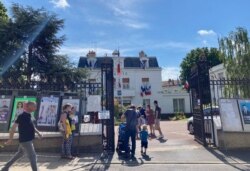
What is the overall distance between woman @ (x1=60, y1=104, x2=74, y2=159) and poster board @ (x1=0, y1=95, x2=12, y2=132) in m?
2.48

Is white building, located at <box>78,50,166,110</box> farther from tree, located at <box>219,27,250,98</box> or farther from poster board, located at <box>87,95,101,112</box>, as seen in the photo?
poster board, located at <box>87,95,101,112</box>

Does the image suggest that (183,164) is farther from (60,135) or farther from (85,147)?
(60,135)

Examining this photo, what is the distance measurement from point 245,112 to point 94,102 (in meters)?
5.63

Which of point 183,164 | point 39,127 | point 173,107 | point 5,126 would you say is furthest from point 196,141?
point 173,107

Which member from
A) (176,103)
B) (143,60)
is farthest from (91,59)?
(176,103)

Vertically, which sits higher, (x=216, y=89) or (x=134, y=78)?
(x=134, y=78)

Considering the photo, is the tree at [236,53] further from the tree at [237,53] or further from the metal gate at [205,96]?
the metal gate at [205,96]

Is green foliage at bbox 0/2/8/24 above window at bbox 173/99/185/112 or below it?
above

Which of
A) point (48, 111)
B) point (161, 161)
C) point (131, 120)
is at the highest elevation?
point (48, 111)

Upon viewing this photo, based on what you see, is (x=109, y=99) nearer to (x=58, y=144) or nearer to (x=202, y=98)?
(x=58, y=144)

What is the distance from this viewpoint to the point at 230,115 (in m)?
11.4

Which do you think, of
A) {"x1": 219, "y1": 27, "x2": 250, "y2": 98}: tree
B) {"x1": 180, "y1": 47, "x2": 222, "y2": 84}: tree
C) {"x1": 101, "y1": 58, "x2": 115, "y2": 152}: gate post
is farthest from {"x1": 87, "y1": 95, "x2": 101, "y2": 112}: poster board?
{"x1": 180, "y1": 47, "x2": 222, "y2": 84}: tree

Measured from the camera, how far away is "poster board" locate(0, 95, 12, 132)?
423 inches

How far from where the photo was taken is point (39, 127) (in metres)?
10.8
